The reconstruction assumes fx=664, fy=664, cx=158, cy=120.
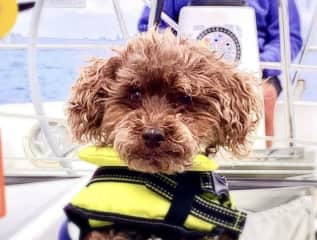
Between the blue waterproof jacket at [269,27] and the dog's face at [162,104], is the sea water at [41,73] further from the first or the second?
the dog's face at [162,104]

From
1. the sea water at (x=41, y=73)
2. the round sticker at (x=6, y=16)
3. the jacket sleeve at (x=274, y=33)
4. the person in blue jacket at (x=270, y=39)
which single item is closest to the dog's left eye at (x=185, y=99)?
the round sticker at (x=6, y=16)

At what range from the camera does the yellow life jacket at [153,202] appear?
82 centimetres

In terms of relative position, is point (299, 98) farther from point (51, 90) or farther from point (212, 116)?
point (212, 116)

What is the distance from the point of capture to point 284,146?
1451 mm

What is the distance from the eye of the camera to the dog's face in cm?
77

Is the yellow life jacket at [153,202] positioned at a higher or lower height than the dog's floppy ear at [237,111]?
lower

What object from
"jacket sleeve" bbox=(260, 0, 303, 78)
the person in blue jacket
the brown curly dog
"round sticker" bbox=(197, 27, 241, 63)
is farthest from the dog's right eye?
"jacket sleeve" bbox=(260, 0, 303, 78)

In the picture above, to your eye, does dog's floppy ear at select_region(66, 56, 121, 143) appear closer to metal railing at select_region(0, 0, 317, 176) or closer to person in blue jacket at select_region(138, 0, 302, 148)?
metal railing at select_region(0, 0, 317, 176)

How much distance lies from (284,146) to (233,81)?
645 mm

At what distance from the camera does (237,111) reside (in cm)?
83

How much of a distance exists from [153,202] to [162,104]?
126 millimetres

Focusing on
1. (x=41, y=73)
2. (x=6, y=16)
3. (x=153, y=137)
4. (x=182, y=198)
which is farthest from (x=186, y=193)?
(x=41, y=73)

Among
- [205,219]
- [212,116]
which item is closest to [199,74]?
[212,116]

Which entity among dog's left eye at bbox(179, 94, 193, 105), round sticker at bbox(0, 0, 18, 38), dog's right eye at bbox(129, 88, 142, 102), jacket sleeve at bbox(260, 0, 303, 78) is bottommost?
jacket sleeve at bbox(260, 0, 303, 78)
